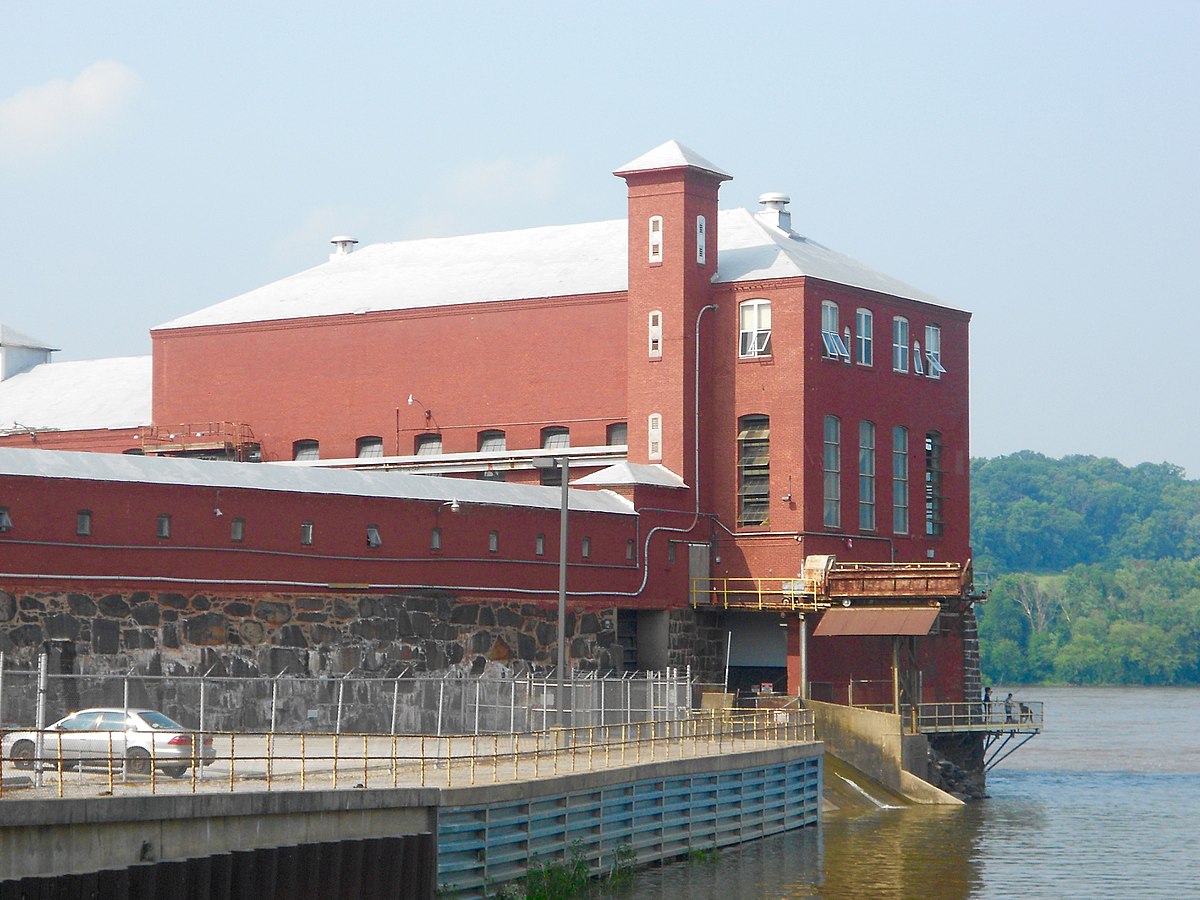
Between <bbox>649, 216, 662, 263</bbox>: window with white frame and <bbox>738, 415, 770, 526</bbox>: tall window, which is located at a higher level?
<bbox>649, 216, 662, 263</bbox>: window with white frame

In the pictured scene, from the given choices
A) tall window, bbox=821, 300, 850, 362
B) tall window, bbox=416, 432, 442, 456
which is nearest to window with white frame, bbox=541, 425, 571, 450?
tall window, bbox=416, 432, 442, 456

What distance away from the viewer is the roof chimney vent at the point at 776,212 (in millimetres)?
73875

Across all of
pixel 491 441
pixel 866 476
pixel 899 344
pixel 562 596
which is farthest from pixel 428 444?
pixel 562 596

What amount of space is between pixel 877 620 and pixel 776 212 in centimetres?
1857

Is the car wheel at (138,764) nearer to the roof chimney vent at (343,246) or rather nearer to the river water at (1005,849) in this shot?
the river water at (1005,849)

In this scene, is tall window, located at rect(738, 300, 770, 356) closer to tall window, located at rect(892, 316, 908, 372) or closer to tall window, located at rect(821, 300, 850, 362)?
tall window, located at rect(821, 300, 850, 362)

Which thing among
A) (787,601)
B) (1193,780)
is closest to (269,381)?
(787,601)

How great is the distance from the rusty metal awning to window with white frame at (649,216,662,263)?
12.2 metres

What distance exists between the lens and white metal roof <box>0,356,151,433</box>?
269 feet

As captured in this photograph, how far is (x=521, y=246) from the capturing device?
76000mm

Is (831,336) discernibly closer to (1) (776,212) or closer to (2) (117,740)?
(1) (776,212)

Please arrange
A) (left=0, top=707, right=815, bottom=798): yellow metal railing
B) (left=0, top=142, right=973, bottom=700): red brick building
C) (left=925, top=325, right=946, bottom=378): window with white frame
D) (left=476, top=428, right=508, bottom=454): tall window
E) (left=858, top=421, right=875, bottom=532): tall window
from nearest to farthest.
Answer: (left=0, top=707, right=815, bottom=798): yellow metal railing → (left=0, top=142, right=973, bottom=700): red brick building → (left=858, top=421, right=875, bottom=532): tall window → (left=476, top=428, right=508, bottom=454): tall window → (left=925, top=325, right=946, bottom=378): window with white frame

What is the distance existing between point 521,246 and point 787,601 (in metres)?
19.2

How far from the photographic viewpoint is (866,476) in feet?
224
